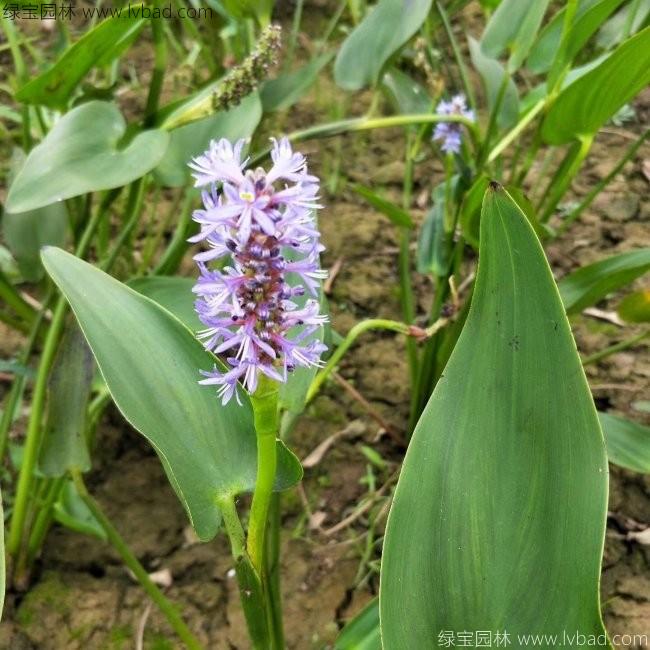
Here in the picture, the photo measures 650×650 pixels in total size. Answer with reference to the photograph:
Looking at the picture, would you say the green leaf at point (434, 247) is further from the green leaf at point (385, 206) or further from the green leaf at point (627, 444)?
the green leaf at point (627, 444)

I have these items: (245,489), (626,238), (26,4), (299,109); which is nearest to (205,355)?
(245,489)

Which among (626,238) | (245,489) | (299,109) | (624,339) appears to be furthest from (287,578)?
(299,109)

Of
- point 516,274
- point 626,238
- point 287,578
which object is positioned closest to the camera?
point 516,274

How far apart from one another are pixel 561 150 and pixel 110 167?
52.2 inches

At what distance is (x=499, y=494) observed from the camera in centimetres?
56

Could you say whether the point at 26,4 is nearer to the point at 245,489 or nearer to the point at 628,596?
the point at 245,489

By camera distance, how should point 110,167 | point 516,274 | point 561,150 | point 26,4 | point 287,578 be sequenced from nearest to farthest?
point 516,274 < point 110,167 < point 26,4 < point 287,578 < point 561,150

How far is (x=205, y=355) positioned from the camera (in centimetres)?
62

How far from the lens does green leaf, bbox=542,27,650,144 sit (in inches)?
31.5

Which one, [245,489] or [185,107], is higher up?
[185,107]

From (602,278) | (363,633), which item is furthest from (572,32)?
(363,633)

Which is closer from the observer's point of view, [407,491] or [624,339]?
[407,491]

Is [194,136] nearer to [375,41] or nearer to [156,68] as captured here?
[156,68]

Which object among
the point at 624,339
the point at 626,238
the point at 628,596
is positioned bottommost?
the point at 628,596
